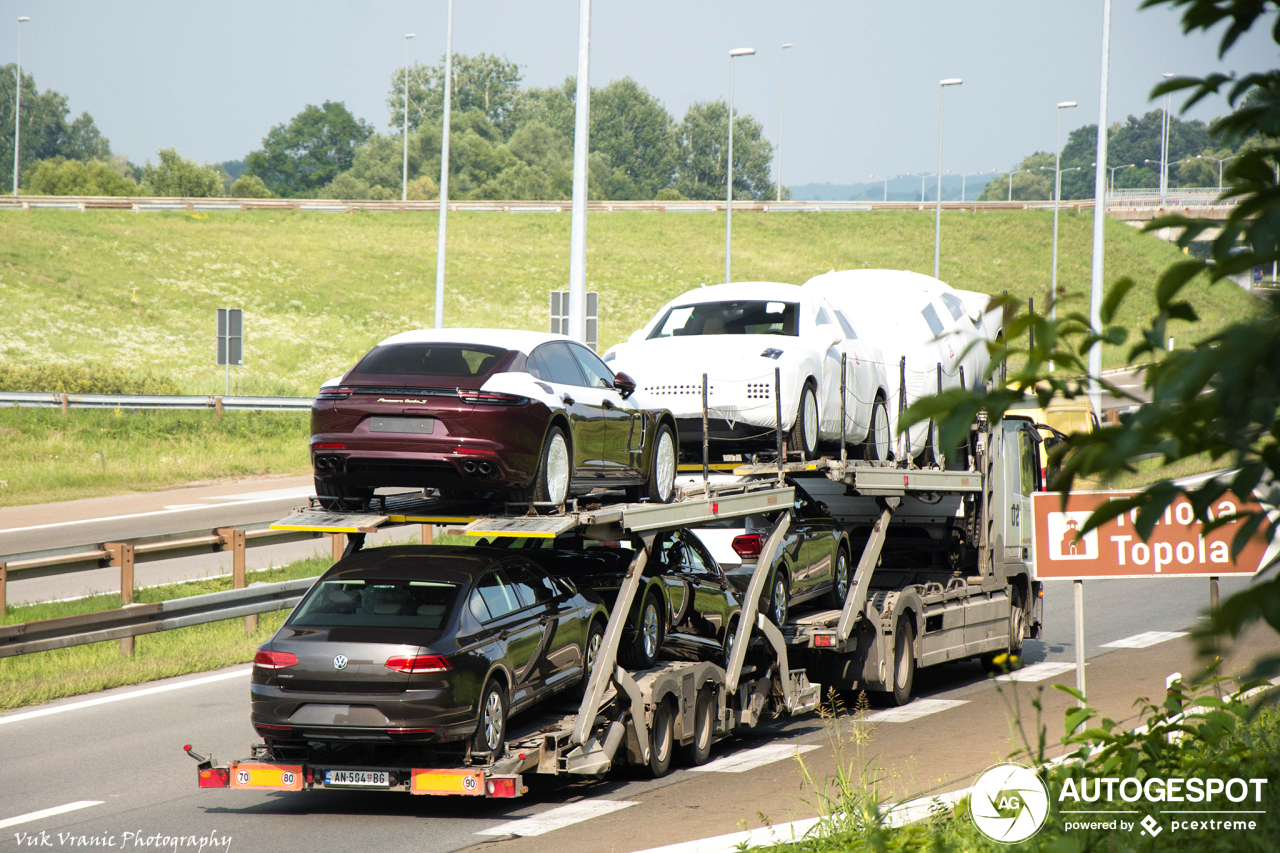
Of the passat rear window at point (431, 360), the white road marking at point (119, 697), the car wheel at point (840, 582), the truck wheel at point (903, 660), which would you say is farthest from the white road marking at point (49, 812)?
the truck wheel at point (903, 660)

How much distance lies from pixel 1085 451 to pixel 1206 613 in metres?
0.45

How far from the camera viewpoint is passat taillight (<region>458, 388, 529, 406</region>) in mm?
8891

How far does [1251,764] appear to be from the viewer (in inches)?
228

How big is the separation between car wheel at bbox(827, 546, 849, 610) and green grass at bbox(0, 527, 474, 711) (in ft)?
22.0

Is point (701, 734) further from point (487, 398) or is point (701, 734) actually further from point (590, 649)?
point (487, 398)

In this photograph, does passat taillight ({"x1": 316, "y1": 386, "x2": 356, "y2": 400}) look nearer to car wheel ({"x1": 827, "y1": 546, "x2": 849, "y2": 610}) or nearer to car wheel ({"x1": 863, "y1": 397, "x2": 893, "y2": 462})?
car wheel ({"x1": 827, "y1": 546, "x2": 849, "y2": 610})

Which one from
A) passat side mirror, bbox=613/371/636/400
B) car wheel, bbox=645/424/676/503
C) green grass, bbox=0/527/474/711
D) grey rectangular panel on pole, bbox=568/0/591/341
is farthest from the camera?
grey rectangular panel on pole, bbox=568/0/591/341

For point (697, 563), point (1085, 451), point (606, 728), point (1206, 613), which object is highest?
point (1085, 451)

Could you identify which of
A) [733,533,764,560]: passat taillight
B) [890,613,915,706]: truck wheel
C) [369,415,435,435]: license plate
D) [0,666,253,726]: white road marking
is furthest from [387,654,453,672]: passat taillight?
[890,613,915,706]: truck wheel

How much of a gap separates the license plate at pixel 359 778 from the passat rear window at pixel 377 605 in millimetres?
933

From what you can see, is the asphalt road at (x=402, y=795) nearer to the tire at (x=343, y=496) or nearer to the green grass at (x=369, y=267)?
the tire at (x=343, y=496)

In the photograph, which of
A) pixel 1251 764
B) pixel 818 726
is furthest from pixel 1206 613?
pixel 818 726

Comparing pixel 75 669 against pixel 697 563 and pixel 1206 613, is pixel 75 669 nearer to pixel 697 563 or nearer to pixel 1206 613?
pixel 697 563

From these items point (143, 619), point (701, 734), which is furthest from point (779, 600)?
point (143, 619)
